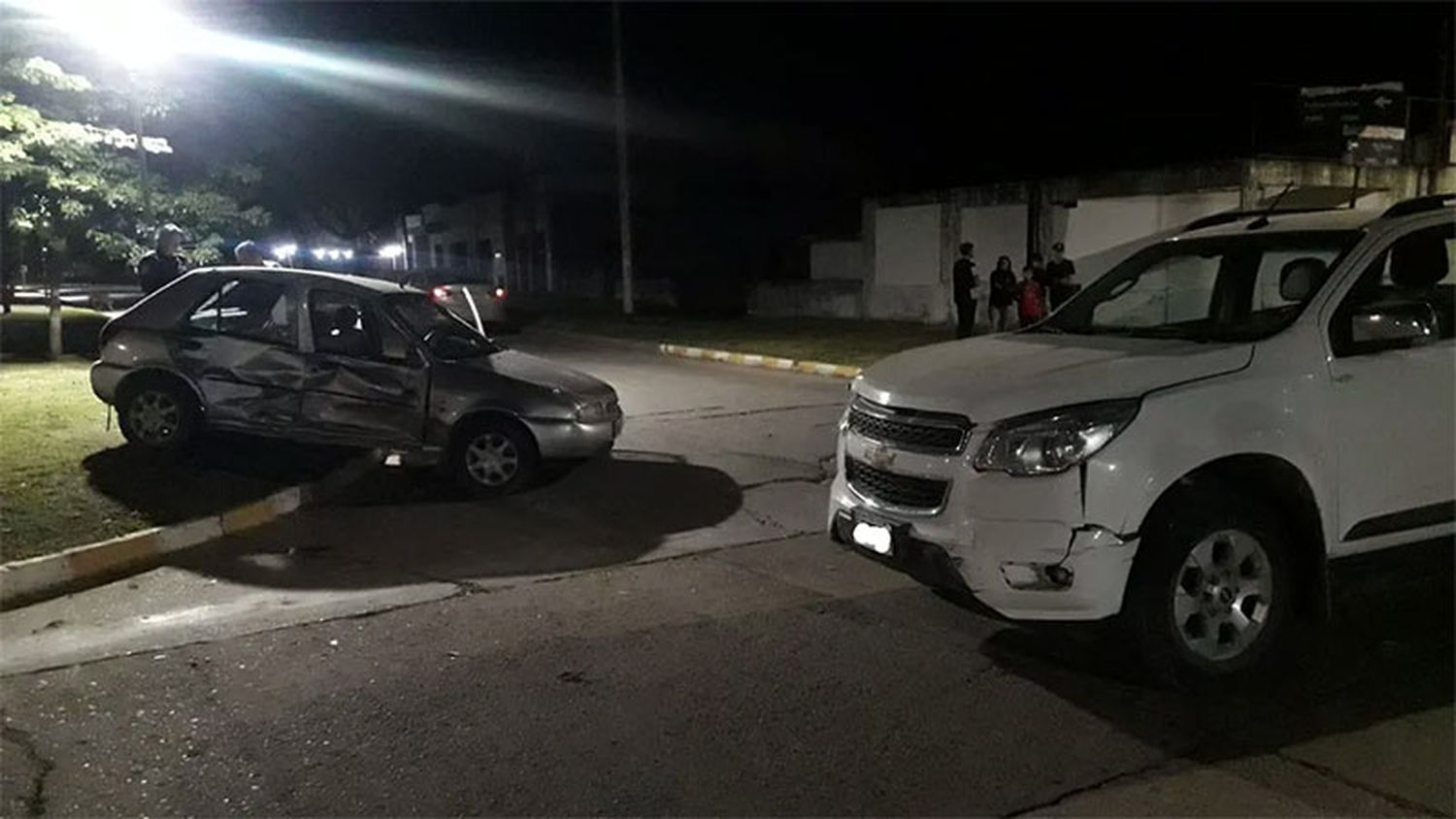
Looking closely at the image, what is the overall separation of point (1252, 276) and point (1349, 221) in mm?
483

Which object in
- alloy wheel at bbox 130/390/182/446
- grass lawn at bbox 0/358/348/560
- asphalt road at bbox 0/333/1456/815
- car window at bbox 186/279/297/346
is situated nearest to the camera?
asphalt road at bbox 0/333/1456/815

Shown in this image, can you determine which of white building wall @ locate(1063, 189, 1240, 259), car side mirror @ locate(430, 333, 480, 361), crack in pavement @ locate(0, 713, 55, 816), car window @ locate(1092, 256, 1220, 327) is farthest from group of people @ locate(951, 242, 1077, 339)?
crack in pavement @ locate(0, 713, 55, 816)

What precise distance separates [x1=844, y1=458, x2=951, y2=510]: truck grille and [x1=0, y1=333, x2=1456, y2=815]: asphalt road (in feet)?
2.40

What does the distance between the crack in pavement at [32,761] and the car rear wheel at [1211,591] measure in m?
4.02

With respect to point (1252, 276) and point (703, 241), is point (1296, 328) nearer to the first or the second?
point (1252, 276)

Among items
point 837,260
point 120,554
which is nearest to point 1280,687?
point 120,554

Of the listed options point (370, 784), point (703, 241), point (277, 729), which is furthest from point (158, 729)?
point (703, 241)

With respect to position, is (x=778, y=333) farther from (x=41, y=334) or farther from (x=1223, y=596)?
(x=1223, y=596)

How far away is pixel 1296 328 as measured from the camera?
5.05 m

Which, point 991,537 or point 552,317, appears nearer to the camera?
point 991,537

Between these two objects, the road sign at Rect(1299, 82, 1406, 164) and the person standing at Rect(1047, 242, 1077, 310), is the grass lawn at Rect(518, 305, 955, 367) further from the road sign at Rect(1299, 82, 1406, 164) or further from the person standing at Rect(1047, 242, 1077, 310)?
the road sign at Rect(1299, 82, 1406, 164)

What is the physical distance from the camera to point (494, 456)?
8.94 meters

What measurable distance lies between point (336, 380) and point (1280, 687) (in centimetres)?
672

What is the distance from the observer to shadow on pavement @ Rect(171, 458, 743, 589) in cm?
698
